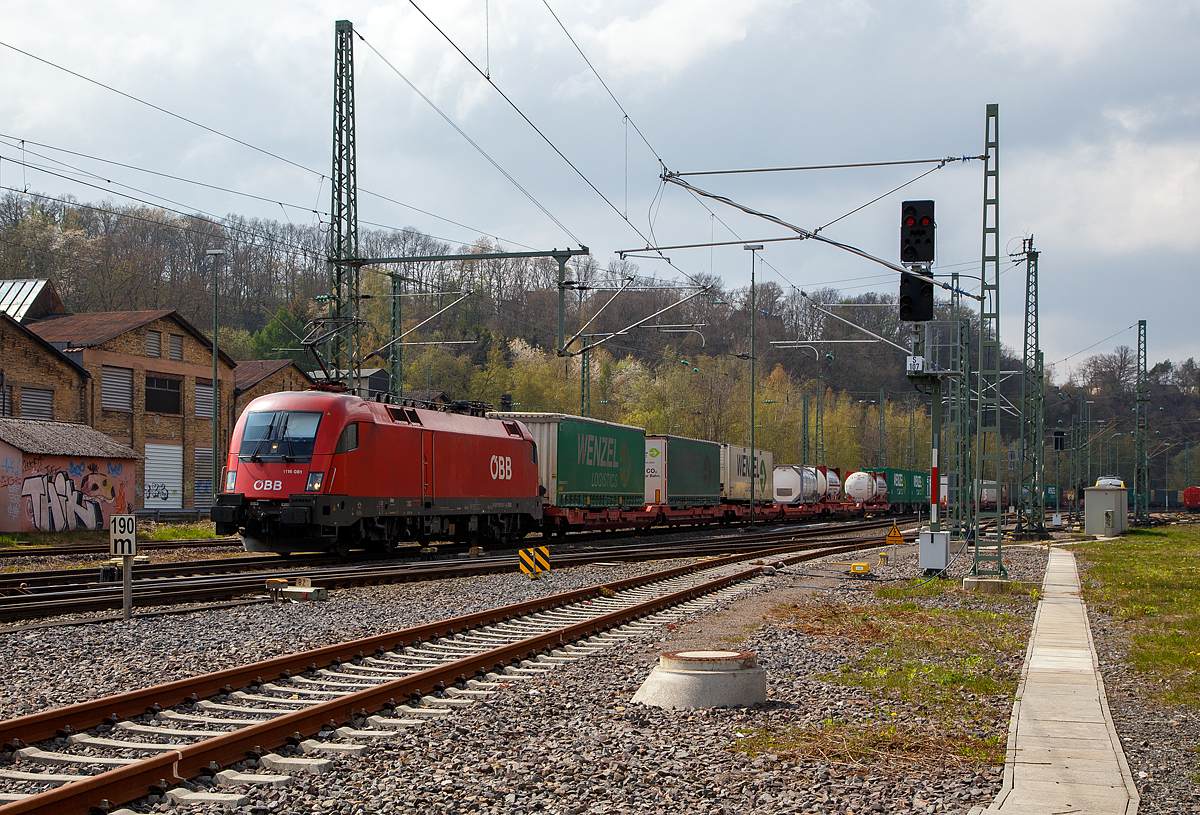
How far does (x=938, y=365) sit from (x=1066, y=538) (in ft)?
84.3

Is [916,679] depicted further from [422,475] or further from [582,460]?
Answer: [582,460]

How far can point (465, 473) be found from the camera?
25.2 m

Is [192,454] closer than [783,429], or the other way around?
[192,454]

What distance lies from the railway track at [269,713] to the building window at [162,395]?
1510 inches

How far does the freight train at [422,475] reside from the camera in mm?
20188

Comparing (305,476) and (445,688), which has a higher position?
(305,476)

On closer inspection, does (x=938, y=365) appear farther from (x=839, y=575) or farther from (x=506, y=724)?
(x=506, y=724)

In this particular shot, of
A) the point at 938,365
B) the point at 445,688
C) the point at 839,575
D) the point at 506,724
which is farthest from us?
the point at 839,575

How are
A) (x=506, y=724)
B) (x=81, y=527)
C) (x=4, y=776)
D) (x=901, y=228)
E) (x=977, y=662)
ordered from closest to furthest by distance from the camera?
(x=4, y=776) → (x=506, y=724) → (x=977, y=662) → (x=901, y=228) → (x=81, y=527)

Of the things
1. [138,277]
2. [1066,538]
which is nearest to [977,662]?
[1066,538]

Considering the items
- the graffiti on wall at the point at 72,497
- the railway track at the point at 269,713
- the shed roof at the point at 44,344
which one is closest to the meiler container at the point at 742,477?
the graffiti on wall at the point at 72,497

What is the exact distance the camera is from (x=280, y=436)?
2050cm

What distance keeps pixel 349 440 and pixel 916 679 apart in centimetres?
1366

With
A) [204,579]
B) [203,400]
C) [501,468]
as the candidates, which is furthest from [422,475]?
[203,400]
